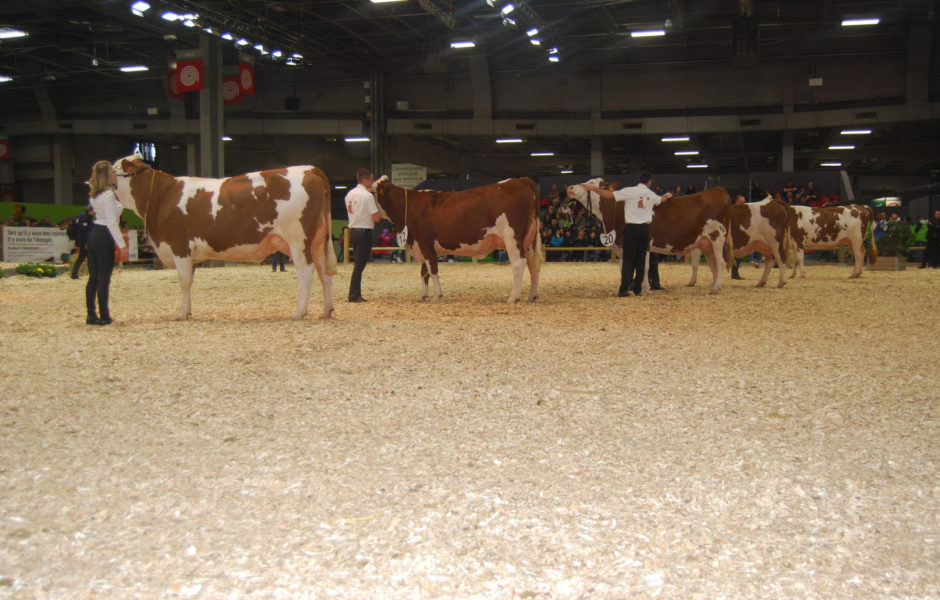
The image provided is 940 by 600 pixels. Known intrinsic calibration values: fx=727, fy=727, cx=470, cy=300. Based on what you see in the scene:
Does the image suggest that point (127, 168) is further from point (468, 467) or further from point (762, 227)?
point (762, 227)

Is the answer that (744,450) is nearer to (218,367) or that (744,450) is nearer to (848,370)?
(848,370)

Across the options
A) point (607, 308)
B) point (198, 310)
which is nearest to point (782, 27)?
point (607, 308)

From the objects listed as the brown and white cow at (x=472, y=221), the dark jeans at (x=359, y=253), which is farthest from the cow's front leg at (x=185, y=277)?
the brown and white cow at (x=472, y=221)

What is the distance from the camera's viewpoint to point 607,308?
842 cm

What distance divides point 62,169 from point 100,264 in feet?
98.6

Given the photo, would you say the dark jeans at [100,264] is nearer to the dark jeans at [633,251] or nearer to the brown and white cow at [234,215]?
the brown and white cow at [234,215]

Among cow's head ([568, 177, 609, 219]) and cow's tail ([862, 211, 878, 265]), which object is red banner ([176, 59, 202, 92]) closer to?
cow's head ([568, 177, 609, 219])

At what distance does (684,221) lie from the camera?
10.5 metres

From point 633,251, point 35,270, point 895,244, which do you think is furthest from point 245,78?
point 895,244

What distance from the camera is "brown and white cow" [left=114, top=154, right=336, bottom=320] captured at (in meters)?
6.90

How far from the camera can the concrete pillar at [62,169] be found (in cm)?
3200

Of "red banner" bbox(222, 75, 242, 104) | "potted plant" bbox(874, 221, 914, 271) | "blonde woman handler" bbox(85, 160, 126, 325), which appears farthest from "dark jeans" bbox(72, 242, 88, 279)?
"potted plant" bbox(874, 221, 914, 271)

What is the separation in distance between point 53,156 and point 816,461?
36773 millimetres

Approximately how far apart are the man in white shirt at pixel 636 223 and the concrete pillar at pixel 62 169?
97.4 feet
